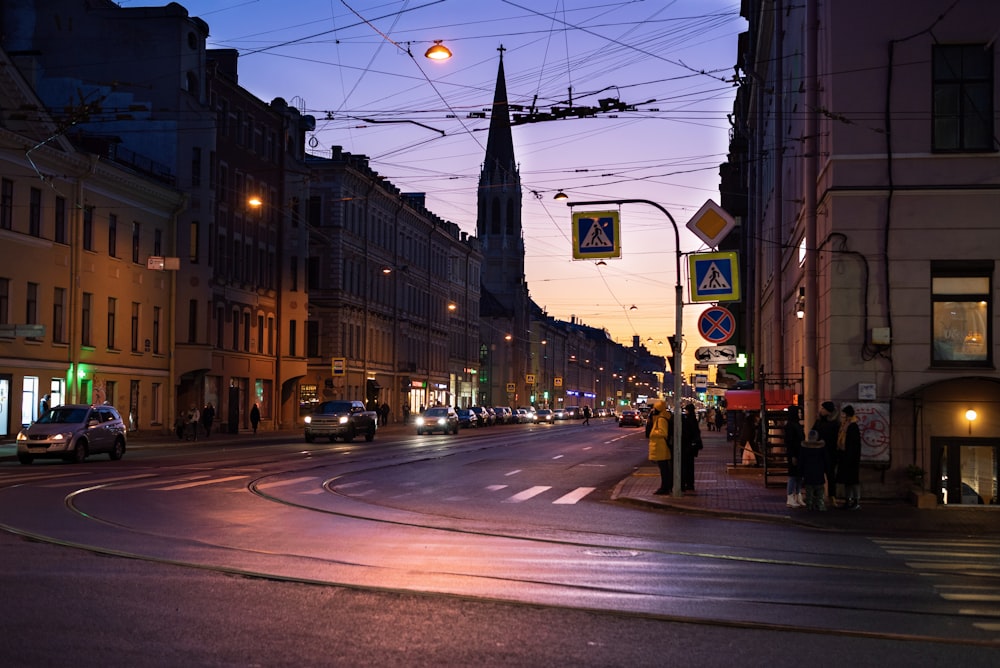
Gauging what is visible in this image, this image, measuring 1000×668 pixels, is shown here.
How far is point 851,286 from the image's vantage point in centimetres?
2166

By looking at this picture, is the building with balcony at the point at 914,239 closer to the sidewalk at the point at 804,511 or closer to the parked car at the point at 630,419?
the sidewalk at the point at 804,511

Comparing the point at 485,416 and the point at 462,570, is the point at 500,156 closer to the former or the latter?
the point at 485,416

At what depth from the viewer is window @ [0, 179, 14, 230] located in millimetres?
44094

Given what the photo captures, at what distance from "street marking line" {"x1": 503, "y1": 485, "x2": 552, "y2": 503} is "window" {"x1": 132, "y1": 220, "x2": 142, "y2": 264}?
32.2 metres

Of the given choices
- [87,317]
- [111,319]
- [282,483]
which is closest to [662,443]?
[282,483]

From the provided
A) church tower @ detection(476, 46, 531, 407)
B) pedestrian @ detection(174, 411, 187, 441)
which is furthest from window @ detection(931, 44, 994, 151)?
church tower @ detection(476, 46, 531, 407)

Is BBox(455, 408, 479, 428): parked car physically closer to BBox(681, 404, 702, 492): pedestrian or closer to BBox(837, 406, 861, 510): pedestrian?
BBox(681, 404, 702, 492): pedestrian

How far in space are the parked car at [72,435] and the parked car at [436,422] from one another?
32.9 m

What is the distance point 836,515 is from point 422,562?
890 centimetres

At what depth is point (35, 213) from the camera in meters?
45.9

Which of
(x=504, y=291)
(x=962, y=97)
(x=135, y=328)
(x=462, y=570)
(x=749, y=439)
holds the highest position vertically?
(x=504, y=291)

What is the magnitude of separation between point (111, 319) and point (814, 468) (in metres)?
38.4

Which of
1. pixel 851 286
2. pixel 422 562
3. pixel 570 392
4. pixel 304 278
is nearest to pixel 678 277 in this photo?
pixel 851 286

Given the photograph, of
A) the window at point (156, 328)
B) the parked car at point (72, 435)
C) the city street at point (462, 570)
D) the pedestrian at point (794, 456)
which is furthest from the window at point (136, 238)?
the pedestrian at point (794, 456)
